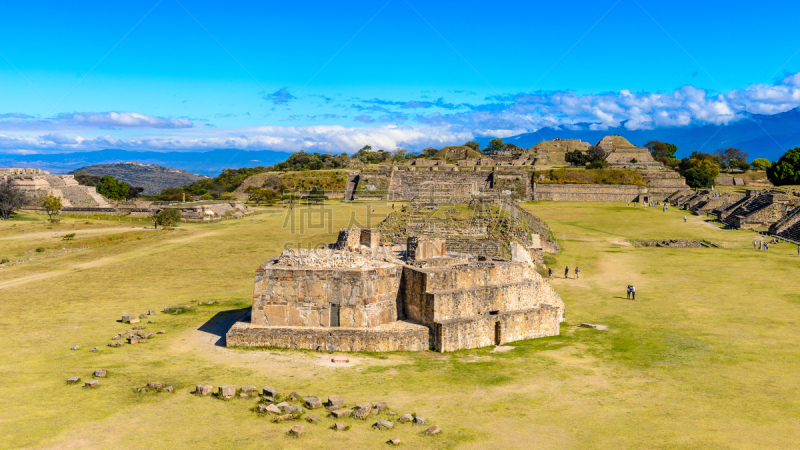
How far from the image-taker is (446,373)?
42.0 ft

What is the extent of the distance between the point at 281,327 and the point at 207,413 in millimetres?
4684

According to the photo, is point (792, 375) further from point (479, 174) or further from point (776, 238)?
point (479, 174)

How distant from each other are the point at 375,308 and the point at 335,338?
1448 mm

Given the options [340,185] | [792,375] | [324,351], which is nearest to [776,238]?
[792,375]

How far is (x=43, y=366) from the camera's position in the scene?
1287 cm

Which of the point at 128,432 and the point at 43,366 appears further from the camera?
the point at 43,366

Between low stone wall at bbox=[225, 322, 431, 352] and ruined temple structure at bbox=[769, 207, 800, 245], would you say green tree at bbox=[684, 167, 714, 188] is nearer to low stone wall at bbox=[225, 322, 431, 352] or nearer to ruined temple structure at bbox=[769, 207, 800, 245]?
ruined temple structure at bbox=[769, 207, 800, 245]

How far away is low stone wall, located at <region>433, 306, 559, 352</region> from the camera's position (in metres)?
14.5

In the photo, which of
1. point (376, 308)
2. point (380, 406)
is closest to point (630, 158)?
point (376, 308)

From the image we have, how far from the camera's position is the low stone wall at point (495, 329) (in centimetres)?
1448

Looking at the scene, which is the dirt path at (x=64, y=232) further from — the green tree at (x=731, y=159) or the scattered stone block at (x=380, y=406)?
the green tree at (x=731, y=159)

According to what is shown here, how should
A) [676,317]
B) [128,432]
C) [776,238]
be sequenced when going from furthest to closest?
[776,238] < [676,317] < [128,432]

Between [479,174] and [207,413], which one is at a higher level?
[479,174]

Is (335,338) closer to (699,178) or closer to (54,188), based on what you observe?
(54,188)
